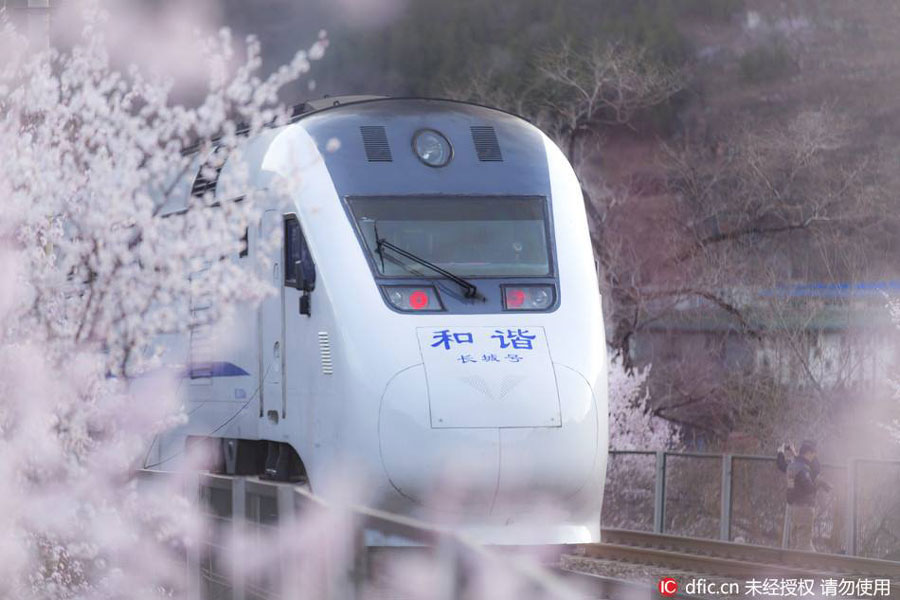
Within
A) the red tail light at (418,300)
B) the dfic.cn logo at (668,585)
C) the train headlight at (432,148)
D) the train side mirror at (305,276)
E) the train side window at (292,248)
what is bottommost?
the dfic.cn logo at (668,585)

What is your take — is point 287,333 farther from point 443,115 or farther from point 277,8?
point 277,8

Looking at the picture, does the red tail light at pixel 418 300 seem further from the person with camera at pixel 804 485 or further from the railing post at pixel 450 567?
the person with camera at pixel 804 485

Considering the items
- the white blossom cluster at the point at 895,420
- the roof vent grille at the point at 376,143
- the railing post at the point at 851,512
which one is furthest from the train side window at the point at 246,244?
the white blossom cluster at the point at 895,420

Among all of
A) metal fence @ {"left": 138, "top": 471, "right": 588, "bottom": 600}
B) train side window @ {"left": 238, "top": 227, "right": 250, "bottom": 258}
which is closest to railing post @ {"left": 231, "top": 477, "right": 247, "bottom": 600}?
metal fence @ {"left": 138, "top": 471, "right": 588, "bottom": 600}

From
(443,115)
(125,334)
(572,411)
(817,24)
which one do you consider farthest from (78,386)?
(817,24)

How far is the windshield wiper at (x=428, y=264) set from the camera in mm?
12477

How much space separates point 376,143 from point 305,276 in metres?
1.27

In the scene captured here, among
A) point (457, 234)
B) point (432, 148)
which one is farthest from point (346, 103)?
point (457, 234)

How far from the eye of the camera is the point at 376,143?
43.2 feet

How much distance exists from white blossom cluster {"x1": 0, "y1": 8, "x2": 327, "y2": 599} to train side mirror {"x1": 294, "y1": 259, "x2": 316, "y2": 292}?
1688 mm

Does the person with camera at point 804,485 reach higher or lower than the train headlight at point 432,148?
lower

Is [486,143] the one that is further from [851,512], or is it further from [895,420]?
[895,420]

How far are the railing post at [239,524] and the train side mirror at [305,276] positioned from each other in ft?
12.4

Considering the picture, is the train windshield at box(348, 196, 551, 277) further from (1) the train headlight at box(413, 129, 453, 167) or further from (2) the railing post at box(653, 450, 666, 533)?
(2) the railing post at box(653, 450, 666, 533)
